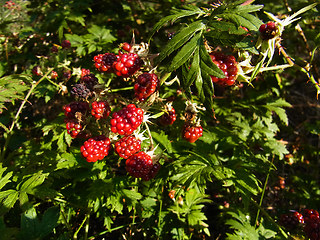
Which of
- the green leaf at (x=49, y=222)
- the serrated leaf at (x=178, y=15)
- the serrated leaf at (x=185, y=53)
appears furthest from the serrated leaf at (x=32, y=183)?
the serrated leaf at (x=178, y=15)

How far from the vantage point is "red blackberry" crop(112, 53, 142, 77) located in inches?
63.3

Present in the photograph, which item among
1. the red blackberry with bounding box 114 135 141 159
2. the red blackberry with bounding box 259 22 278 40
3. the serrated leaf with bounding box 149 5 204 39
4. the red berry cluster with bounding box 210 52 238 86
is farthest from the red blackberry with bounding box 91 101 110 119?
the red blackberry with bounding box 259 22 278 40

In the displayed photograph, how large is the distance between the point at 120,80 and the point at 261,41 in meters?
1.78

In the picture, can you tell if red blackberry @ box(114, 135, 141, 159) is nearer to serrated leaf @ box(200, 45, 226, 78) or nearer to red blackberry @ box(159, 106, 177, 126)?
red blackberry @ box(159, 106, 177, 126)

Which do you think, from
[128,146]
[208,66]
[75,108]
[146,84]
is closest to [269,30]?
[208,66]

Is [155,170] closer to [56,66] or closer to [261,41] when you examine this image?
[261,41]

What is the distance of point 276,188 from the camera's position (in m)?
3.32

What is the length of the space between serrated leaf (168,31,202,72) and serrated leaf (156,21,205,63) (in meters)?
0.04

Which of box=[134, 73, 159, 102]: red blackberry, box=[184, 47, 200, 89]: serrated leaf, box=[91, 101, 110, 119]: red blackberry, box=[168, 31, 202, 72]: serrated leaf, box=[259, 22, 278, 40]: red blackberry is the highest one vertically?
box=[259, 22, 278, 40]: red blackberry

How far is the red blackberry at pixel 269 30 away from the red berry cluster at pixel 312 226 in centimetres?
168

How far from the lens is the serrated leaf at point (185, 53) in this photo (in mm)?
1425

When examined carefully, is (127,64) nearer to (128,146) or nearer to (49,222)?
(128,146)

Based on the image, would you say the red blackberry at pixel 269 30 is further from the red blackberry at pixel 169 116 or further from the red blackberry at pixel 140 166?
the red blackberry at pixel 140 166

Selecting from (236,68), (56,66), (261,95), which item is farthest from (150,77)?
(261,95)
